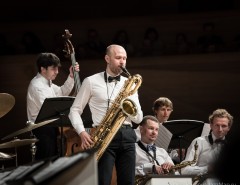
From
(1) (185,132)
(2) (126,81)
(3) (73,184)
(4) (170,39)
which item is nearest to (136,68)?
(4) (170,39)

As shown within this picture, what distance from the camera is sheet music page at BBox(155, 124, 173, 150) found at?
5.38 metres

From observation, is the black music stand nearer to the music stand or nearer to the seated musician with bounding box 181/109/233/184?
the seated musician with bounding box 181/109/233/184

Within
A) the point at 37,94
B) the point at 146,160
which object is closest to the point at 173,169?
the point at 146,160

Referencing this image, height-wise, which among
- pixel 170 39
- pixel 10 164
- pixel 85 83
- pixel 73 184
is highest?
pixel 170 39

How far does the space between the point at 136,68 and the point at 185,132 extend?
108 inches

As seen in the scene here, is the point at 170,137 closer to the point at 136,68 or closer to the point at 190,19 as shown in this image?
the point at 136,68

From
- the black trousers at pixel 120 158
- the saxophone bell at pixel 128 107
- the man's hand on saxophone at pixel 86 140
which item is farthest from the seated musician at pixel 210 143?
the man's hand on saxophone at pixel 86 140

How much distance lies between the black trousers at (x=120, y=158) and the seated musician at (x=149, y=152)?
797mm

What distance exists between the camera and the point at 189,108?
826cm

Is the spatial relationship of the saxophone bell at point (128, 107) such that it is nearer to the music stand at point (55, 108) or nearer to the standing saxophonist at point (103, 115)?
the standing saxophonist at point (103, 115)

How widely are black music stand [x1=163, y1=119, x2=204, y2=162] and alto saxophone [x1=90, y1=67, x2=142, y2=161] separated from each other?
125cm

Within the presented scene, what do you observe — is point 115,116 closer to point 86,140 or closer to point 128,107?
point 128,107

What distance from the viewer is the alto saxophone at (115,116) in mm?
4324

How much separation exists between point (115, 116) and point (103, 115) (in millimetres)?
136
